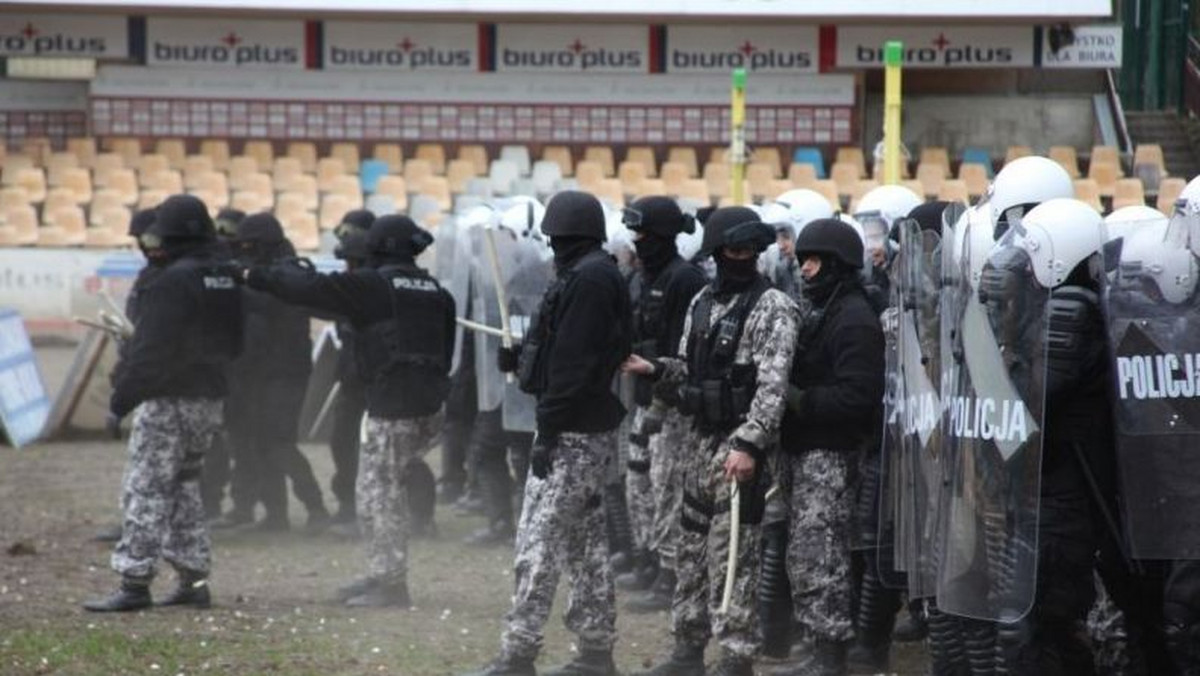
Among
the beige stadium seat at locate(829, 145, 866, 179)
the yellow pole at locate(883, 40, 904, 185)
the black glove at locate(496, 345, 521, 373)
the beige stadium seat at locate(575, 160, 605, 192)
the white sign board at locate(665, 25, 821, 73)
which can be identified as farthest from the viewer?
the white sign board at locate(665, 25, 821, 73)

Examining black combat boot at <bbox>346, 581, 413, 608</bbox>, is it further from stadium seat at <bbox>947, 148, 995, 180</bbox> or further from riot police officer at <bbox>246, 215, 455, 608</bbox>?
stadium seat at <bbox>947, 148, 995, 180</bbox>

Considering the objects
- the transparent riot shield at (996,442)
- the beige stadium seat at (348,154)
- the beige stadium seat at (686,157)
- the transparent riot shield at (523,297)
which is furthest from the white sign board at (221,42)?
the transparent riot shield at (996,442)

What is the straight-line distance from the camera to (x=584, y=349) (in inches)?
345

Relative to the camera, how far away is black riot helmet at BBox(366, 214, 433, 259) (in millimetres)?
11016

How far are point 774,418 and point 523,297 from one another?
3.97 metres

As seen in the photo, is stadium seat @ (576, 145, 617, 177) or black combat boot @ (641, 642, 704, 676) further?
stadium seat @ (576, 145, 617, 177)

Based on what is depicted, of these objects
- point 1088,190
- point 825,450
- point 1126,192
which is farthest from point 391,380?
point 1126,192

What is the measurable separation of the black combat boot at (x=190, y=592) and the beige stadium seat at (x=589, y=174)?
621 inches

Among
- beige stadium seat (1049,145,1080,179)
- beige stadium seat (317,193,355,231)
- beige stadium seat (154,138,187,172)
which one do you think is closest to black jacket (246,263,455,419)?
beige stadium seat (317,193,355,231)

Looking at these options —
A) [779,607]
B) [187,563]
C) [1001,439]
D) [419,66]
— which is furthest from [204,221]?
[419,66]

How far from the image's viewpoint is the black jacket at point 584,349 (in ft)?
28.7

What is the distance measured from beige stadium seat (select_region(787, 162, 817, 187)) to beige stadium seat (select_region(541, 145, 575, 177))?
2944 millimetres

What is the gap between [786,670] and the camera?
9117 millimetres

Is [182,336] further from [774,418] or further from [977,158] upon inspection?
[977,158]
